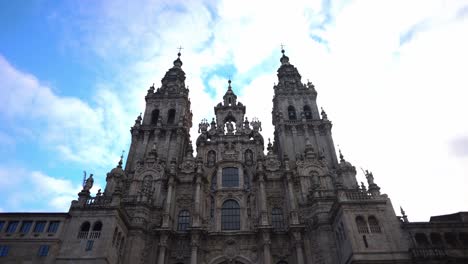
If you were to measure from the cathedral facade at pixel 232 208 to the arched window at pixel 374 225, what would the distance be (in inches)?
3.9

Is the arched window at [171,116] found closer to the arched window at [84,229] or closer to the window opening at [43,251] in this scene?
the arched window at [84,229]

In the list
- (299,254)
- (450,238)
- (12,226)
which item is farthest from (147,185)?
(450,238)

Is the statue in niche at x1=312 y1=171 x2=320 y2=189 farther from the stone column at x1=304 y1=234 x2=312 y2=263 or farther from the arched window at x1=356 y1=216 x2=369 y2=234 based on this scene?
the arched window at x1=356 y1=216 x2=369 y2=234

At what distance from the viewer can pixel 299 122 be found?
3997 centimetres

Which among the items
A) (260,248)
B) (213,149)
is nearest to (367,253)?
(260,248)

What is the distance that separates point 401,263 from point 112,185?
85.5 feet

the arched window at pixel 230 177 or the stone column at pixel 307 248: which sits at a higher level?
the arched window at pixel 230 177

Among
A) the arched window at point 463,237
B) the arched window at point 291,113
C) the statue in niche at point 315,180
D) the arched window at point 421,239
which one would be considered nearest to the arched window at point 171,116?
the arched window at point 291,113

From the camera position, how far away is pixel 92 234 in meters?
25.2

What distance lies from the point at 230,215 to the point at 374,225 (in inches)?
529

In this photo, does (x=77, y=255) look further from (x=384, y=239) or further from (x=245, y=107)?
(x=245, y=107)

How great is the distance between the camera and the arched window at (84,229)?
25.2m

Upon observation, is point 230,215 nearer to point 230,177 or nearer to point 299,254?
point 230,177

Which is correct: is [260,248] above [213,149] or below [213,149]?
below
